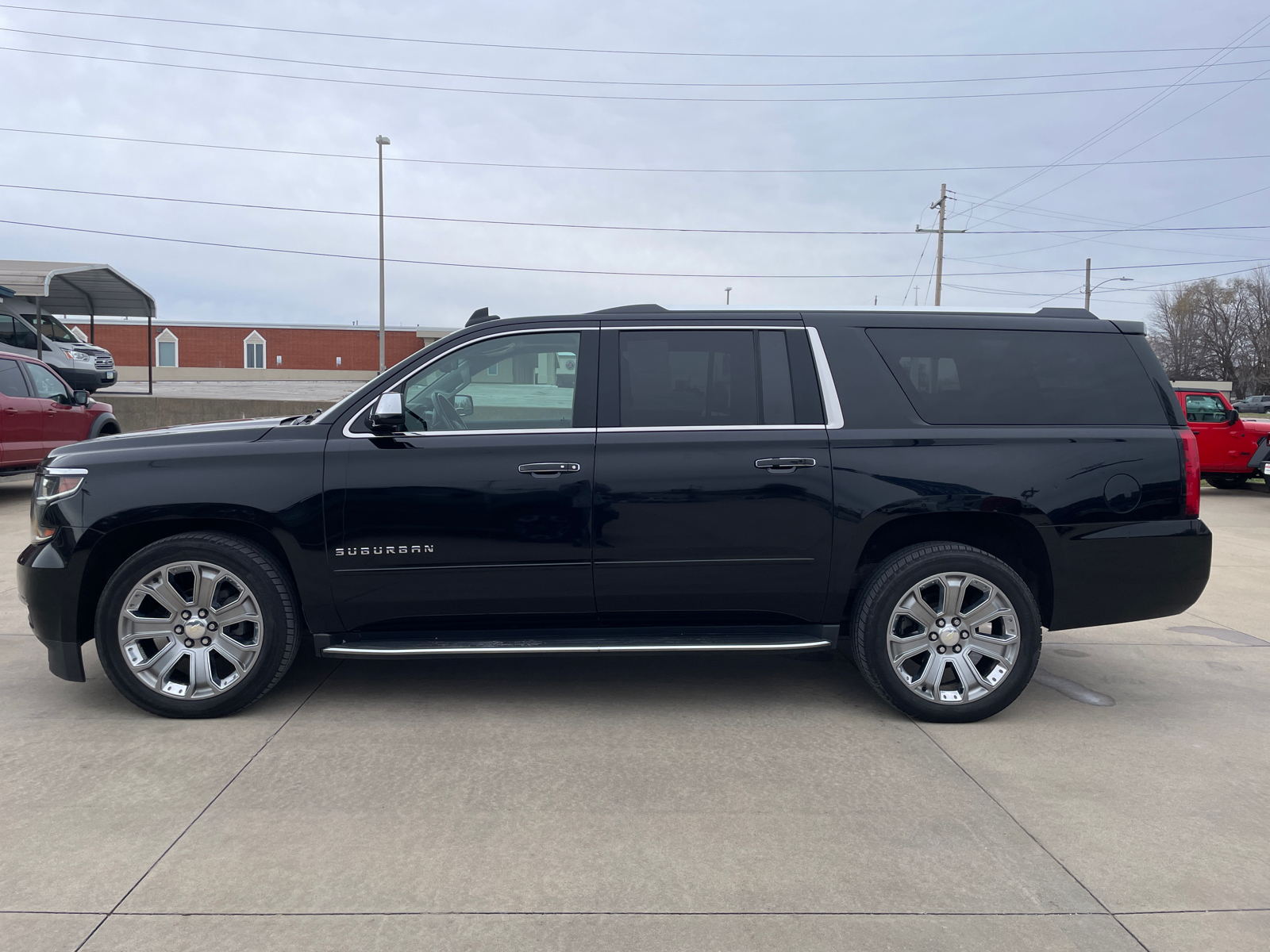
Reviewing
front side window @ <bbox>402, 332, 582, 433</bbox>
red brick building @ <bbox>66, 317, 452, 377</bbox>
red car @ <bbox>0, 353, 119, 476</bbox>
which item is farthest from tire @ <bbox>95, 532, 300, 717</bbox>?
red brick building @ <bbox>66, 317, 452, 377</bbox>

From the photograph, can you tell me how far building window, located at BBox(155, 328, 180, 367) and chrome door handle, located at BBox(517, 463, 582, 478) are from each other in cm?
6313

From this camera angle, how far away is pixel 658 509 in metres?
4.19

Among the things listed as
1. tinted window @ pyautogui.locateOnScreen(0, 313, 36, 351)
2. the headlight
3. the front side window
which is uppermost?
tinted window @ pyautogui.locateOnScreen(0, 313, 36, 351)

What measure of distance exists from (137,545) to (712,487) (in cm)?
269

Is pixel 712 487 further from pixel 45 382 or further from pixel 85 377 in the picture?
pixel 85 377

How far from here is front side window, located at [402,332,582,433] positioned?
171 inches

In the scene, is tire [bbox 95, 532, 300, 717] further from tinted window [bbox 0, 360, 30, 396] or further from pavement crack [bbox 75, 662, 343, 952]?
tinted window [bbox 0, 360, 30, 396]

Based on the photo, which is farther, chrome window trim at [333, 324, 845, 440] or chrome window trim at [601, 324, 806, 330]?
chrome window trim at [601, 324, 806, 330]

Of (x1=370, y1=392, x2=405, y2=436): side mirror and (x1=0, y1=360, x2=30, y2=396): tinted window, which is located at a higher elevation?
(x1=0, y1=360, x2=30, y2=396): tinted window

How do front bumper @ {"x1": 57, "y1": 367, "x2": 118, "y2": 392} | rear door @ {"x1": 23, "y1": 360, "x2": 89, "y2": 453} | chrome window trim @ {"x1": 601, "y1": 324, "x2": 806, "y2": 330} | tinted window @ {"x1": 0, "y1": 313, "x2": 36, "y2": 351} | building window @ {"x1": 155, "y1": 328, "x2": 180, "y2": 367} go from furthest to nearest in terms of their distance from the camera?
building window @ {"x1": 155, "y1": 328, "x2": 180, "y2": 367}
front bumper @ {"x1": 57, "y1": 367, "x2": 118, "y2": 392}
tinted window @ {"x1": 0, "y1": 313, "x2": 36, "y2": 351}
rear door @ {"x1": 23, "y1": 360, "x2": 89, "y2": 453}
chrome window trim @ {"x1": 601, "y1": 324, "x2": 806, "y2": 330}

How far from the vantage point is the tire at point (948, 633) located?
423cm

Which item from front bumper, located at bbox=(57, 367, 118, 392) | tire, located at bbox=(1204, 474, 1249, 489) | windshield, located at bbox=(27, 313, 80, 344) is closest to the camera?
tire, located at bbox=(1204, 474, 1249, 489)

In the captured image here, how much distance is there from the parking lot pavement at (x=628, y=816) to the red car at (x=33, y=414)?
718 centimetres

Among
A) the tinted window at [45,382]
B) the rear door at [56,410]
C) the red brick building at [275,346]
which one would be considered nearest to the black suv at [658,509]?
the rear door at [56,410]
